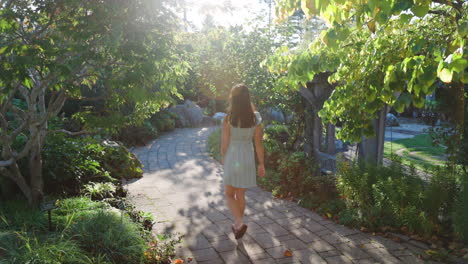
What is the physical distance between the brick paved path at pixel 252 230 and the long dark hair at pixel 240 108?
1.40 meters

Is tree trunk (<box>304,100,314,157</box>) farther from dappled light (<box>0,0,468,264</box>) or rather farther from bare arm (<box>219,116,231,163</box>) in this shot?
bare arm (<box>219,116,231,163</box>)

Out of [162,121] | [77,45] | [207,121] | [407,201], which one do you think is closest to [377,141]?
[407,201]

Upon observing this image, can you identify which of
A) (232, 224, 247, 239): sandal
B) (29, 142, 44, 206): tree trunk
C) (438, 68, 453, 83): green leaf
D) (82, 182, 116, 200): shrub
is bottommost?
(232, 224, 247, 239): sandal

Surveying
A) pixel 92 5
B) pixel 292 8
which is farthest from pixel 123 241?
pixel 292 8

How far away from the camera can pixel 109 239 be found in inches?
136

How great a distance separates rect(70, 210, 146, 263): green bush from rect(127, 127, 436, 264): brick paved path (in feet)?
1.90

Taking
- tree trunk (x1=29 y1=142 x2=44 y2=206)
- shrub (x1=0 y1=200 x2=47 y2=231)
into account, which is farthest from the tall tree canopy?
tree trunk (x1=29 y1=142 x2=44 y2=206)

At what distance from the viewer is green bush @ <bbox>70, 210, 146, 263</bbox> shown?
3391 millimetres

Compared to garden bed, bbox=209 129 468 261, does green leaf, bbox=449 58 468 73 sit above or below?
above

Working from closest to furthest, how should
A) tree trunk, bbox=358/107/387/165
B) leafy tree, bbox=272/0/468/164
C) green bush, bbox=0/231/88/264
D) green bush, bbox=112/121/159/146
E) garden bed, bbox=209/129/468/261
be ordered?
leafy tree, bbox=272/0/468/164
green bush, bbox=0/231/88/264
garden bed, bbox=209/129/468/261
tree trunk, bbox=358/107/387/165
green bush, bbox=112/121/159/146

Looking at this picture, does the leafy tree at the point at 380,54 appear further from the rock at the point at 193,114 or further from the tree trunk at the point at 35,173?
the rock at the point at 193,114

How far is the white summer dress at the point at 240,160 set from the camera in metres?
4.14

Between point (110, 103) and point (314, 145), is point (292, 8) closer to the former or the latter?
point (110, 103)

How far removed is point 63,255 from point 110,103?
2.25 meters
